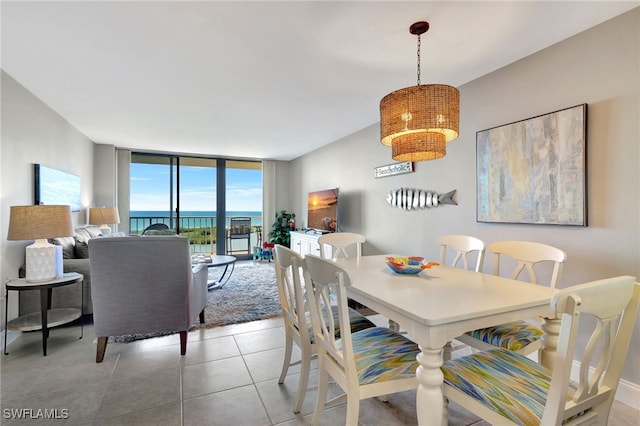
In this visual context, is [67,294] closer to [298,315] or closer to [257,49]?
[298,315]

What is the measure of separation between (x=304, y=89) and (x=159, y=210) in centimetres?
486

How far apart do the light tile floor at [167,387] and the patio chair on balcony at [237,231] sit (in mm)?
4387

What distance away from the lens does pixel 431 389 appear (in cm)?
118

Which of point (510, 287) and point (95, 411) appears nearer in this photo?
point (510, 287)

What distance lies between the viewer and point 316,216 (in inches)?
209

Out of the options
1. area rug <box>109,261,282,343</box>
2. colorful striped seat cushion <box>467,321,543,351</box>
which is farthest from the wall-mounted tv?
colorful striped seat cushion <box>467,321,543,351</box>

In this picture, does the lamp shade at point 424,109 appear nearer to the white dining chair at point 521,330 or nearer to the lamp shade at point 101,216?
the white dining chair at point 521,330

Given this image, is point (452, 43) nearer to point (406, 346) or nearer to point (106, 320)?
point (406, 346)

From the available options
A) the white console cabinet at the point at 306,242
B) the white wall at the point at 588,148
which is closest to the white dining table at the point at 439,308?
the white wall at the point at 588,148

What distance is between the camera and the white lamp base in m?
2.41

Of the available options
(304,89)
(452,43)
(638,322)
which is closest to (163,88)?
(304,89)

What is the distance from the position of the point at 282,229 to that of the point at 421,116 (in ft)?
16.7

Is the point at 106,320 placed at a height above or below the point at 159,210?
below

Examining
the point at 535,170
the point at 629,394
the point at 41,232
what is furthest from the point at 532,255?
the point at 41,232
